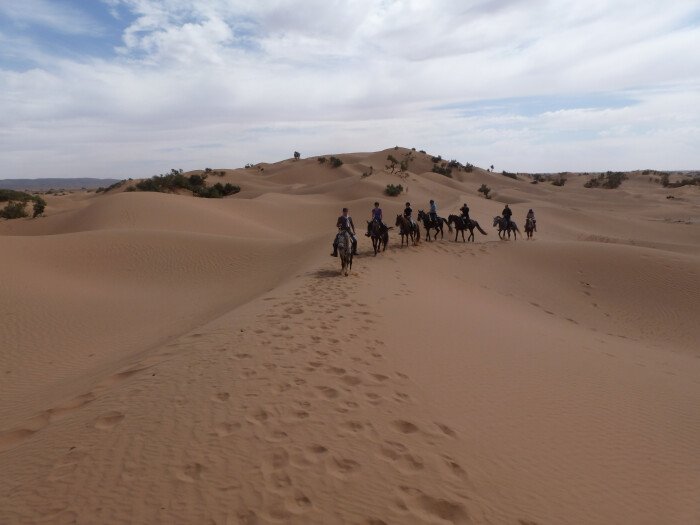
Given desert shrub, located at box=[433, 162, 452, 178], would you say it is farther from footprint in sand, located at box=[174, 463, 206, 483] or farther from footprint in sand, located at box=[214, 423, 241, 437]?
footprint in sand, located at box=[174, 463, 206, 483]

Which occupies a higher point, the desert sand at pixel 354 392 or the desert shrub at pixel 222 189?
the desert shrub at pixel 222 189

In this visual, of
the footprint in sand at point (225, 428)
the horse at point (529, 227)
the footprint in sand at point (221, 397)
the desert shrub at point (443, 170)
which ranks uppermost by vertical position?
the desert shrub at point (443, 170)

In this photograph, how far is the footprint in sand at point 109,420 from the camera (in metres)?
4.77

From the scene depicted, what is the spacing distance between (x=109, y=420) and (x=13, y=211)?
3568 centimetres

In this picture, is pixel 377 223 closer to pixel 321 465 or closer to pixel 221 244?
pixel 221 244

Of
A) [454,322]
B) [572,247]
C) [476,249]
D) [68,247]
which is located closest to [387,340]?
[454,322]

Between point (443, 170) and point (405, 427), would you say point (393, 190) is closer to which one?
point (443, 170)

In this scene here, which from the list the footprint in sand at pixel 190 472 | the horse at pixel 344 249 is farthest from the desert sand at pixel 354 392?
the horse at pixel 344 249

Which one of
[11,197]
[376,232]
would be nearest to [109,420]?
[376,232]

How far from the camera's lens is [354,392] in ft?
18.3

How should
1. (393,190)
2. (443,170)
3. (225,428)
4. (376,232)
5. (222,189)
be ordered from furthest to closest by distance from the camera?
(443,170) < (222,189) < (393,190) < (376,232) < (225,428)

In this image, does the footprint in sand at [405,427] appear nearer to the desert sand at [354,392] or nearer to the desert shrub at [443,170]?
the desert sand at [354,392]

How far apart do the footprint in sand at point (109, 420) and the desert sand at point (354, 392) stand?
0.10 ft

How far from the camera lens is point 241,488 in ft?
12.3
